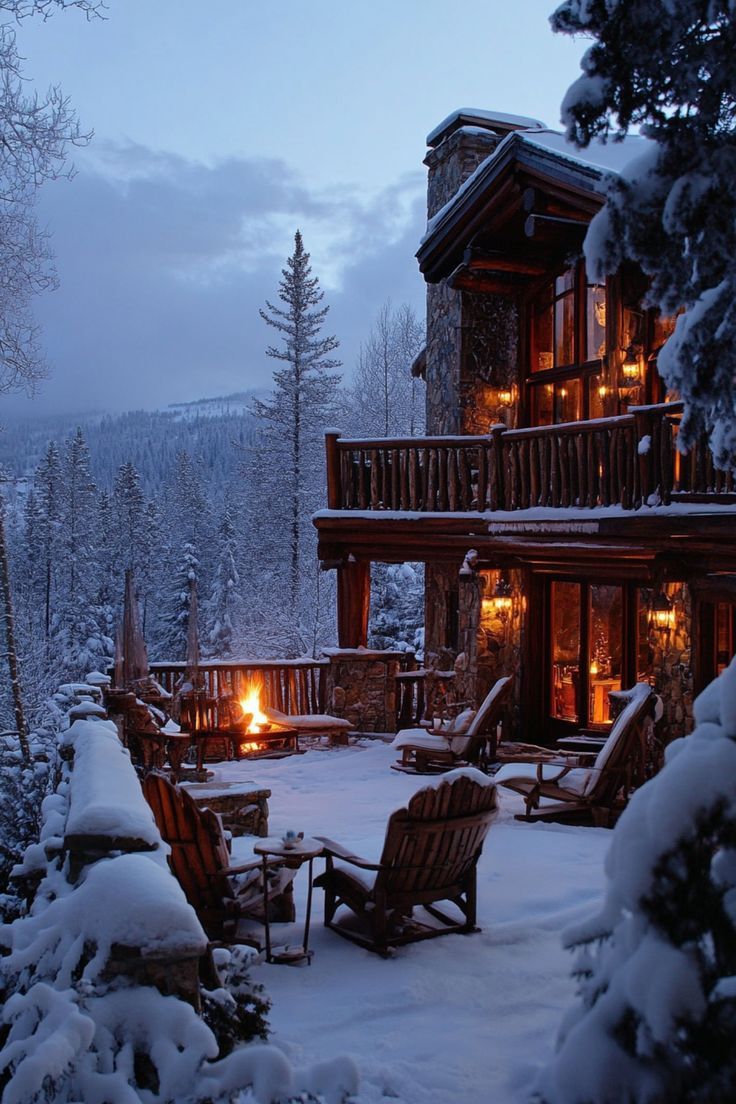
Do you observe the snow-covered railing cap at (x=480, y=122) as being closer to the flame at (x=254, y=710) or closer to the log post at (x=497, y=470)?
the log post at (x=497, y=470)

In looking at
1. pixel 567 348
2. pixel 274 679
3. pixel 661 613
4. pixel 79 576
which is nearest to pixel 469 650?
pixel 274 679

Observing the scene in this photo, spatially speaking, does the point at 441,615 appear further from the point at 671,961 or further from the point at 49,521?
the point at 49,521

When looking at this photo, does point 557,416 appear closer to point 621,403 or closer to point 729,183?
point 621,403

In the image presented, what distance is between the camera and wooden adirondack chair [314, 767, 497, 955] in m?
5.53

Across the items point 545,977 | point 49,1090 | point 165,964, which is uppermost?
point 165,964

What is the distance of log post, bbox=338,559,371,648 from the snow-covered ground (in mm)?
6249

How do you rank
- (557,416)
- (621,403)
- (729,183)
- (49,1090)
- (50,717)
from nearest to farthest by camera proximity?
(49,1090) → (729,183) → (50,717) → (621,403) → (557,416)

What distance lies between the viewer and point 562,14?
286 centimetres

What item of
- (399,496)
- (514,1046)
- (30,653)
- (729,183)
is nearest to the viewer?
(729,183)

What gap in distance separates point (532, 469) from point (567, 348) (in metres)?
3.52

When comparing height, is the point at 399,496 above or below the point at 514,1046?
above

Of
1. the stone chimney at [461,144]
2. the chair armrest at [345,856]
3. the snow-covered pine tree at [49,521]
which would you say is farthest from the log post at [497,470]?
the snow-covered pine tree at [49,521]

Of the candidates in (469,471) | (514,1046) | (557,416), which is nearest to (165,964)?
(514,1046)

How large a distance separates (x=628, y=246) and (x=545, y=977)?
3995mm
